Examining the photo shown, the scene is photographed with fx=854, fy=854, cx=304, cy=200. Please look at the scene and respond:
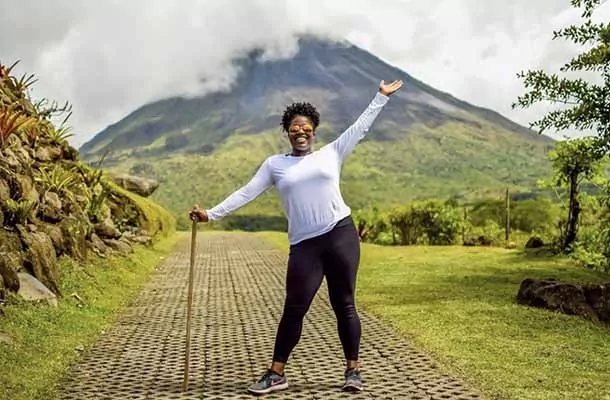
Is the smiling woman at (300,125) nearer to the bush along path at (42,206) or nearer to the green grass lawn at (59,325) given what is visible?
the green grass lawn at (59,325)

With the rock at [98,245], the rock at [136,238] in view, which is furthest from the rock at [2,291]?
the rock at [136,238]

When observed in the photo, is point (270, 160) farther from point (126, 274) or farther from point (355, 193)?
point (355, 193)

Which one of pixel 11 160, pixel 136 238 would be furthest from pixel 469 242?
pixel 11 160

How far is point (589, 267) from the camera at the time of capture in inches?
679

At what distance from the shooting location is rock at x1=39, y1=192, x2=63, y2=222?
12.7 meters

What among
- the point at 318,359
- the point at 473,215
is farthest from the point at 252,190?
the point at 473,215

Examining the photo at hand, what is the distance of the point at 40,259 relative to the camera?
10.6m

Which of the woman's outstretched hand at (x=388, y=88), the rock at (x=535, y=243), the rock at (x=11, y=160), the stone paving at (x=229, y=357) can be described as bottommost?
the stone paving at (x=229, y=357)

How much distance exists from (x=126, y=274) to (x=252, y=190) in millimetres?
8481

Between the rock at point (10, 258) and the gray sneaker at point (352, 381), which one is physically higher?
the rock at point (10, 258)

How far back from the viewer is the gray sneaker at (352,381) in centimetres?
624

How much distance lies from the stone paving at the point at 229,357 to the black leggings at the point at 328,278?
420 mm

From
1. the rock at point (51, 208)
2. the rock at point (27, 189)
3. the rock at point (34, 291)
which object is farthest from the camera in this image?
Result: the rock at point (51, 208)

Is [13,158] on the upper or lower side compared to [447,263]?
upper
